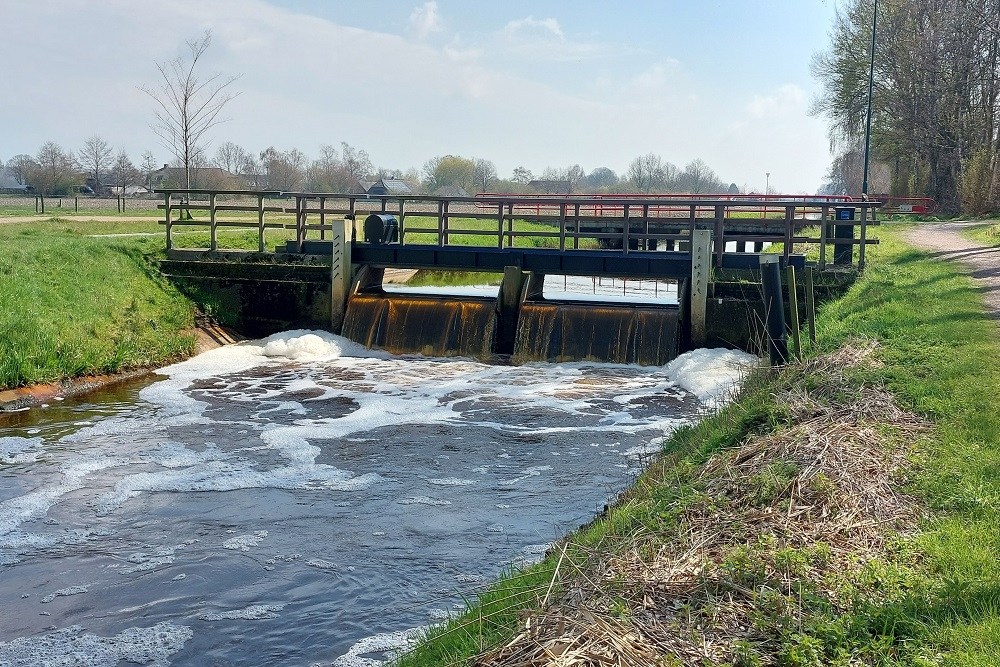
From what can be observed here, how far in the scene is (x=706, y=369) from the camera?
1723 cm

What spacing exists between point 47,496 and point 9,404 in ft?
16.0

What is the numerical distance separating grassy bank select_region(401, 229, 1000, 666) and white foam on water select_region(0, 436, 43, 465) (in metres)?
7.71

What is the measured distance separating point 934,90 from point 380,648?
155 ft

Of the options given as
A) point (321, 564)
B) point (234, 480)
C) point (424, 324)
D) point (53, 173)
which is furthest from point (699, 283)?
point (53, 173)

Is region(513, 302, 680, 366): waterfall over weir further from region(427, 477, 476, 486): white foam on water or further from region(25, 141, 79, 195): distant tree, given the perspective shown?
region(25, 141, 79, 195): distant tree

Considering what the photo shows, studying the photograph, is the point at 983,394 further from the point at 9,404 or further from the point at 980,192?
the point at 980,192

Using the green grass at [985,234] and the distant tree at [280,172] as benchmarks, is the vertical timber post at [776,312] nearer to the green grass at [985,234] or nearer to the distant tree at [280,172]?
the green grass at [985,234]

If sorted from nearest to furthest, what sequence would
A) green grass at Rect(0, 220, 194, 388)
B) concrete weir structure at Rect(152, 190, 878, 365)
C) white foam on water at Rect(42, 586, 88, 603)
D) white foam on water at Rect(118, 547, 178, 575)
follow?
white foam on water at Rect(42, 586, 88, 603)
white foam on water at Rect(118, 547, 178, 575)
green grass at Rect(0, 220, 194, 388)
concrete weir structure at Rect(152, 190, 878, 365)

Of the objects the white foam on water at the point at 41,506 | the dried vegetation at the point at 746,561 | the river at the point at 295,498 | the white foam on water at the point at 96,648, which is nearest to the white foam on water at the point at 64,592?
the river at the point at 295,498

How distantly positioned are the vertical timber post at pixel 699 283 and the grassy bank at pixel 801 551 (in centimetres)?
938

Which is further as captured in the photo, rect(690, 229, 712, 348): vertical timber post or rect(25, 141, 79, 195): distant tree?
rect(25, 141, 79, 195): distant tree

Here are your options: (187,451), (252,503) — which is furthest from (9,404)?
(252,503)


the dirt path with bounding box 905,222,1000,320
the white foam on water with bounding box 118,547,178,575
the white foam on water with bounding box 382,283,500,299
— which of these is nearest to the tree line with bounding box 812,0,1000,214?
the dirt path with bounding box 905,222,1000,320

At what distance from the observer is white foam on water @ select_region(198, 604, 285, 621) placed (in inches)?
285
